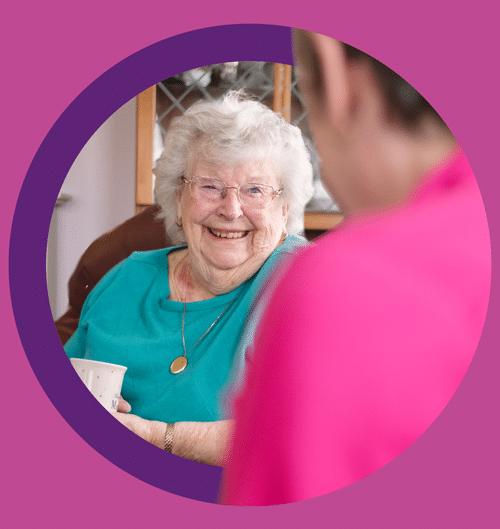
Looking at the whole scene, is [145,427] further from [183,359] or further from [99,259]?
[99,259]

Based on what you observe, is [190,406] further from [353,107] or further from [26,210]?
[353,107]

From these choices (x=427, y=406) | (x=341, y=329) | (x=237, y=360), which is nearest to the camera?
(x=341, y=329)

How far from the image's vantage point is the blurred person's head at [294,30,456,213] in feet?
2.87

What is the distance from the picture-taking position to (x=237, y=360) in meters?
1.08

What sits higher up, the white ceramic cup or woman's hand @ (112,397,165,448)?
the white ceramic cup

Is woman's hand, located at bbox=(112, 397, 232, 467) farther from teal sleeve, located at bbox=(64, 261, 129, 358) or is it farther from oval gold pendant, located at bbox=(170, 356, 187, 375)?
teal sleeve, located at bbox=(64, 261, 129, 358)

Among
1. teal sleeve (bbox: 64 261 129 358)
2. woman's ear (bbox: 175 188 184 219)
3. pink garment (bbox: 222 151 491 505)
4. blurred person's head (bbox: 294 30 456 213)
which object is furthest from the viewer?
teal sleeve (bbox: 64 261 129 358)

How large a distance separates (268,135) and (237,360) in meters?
0.48

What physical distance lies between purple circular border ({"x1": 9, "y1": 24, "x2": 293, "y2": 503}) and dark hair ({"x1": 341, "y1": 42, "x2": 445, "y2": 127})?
0.62ft

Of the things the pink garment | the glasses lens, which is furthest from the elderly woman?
the pink garment

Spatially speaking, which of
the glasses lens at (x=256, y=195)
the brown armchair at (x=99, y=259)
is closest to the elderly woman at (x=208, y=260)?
the glasses lens at (x=256, y=195)

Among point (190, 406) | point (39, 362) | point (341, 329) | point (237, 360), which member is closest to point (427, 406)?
point (341, 329)

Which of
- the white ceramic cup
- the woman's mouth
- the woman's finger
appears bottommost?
the woman's finger

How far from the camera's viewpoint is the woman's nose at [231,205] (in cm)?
108
